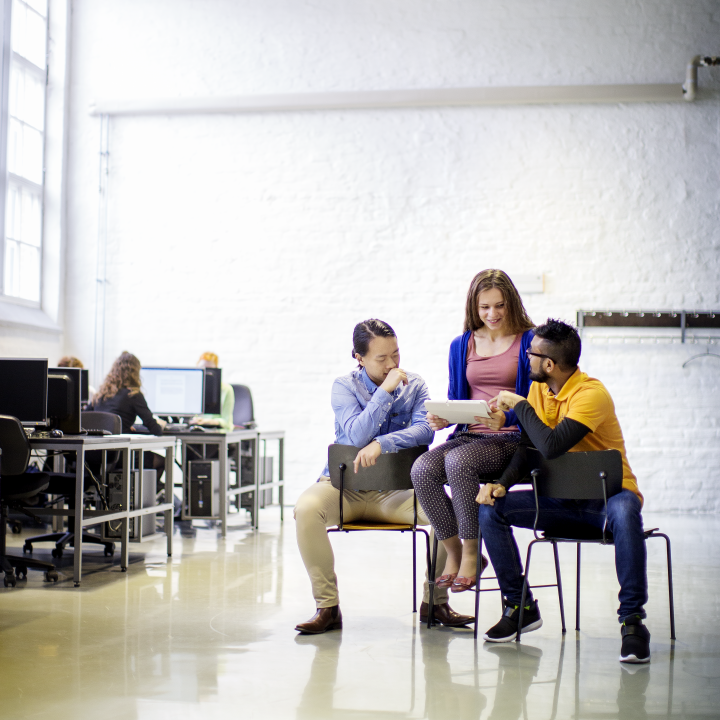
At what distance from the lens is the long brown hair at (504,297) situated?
290 cm

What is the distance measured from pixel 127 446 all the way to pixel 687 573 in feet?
9.33

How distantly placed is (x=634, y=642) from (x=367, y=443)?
105 centimetres

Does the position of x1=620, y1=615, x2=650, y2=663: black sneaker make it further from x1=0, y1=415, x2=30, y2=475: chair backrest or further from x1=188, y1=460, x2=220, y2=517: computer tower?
x1=188, y1=460, x2=220, y2=517: computer tower

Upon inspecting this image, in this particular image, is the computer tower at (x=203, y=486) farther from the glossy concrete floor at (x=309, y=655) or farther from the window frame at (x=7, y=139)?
the window frame at (x=7, y=139)

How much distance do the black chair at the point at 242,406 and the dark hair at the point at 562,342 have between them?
396 centimetres

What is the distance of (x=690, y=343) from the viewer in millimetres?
7035

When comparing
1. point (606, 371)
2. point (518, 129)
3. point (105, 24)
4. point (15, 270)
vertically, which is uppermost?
point (105, 24)

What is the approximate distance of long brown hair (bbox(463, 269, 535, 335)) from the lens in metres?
2.90

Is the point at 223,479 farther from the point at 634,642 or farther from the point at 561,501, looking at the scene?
the point at 634,642

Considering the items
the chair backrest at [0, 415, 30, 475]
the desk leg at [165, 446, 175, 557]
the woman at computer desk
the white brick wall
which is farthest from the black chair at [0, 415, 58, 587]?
Result: the white brick wall

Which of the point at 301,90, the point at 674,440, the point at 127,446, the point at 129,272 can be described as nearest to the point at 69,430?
the point at 127,446

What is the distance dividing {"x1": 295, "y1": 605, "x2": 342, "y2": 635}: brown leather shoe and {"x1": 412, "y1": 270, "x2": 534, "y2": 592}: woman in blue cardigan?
392 millimetres

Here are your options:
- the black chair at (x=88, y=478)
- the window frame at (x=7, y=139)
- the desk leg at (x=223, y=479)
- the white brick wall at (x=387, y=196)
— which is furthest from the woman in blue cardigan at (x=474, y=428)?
the window frame at (x=7, y=139)

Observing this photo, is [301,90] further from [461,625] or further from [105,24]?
[461,625]
